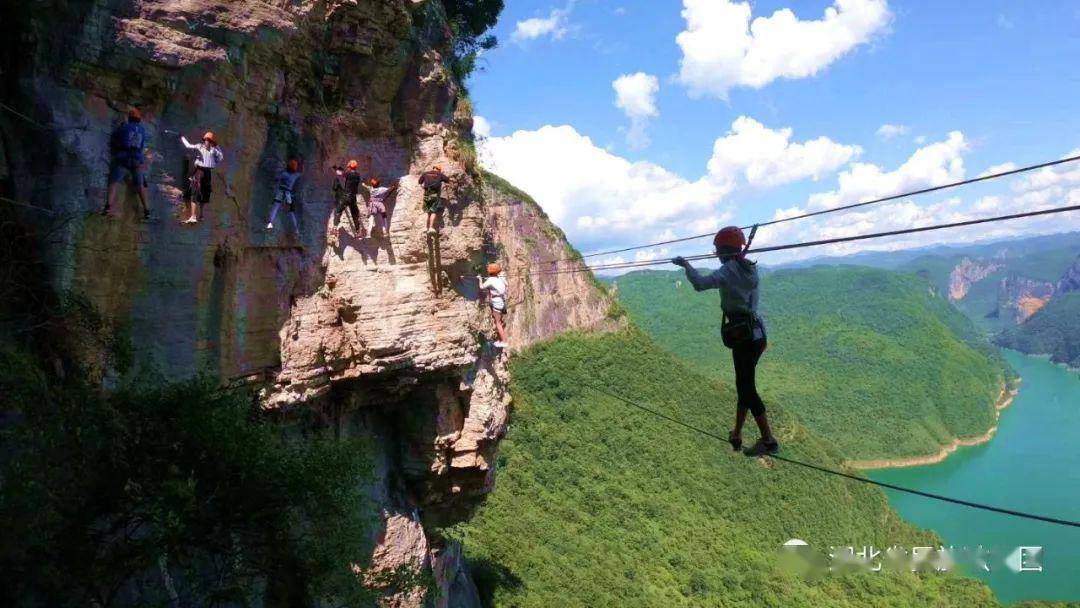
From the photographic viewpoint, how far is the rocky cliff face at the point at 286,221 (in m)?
6.25

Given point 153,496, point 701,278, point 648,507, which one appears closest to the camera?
point 153,496

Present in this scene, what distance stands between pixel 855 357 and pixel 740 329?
9270cm

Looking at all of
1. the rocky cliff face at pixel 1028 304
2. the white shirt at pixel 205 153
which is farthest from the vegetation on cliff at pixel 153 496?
the rocky cliff face at pixel 1028 304

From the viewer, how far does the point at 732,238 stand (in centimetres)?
600

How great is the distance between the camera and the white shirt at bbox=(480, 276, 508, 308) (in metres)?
10.4

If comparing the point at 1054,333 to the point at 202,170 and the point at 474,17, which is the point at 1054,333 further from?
the point at 202,170

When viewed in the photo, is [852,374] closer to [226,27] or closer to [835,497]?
[835,497]

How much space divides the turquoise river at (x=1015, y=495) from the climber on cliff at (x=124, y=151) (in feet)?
178

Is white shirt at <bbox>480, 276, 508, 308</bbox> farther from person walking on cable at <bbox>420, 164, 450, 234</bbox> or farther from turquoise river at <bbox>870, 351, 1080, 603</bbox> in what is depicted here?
turquoise river at <bbox>870, 351, 1080, 603</bbox>

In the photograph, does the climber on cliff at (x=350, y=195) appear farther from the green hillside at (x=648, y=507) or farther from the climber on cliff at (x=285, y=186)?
the green hillside at (x=648, y=507)

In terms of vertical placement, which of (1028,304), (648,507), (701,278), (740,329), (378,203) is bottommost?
(1028,304)

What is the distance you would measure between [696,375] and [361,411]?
1655 inches

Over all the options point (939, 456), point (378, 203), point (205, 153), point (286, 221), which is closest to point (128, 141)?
point (205, 153)

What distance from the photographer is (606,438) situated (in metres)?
39.4
